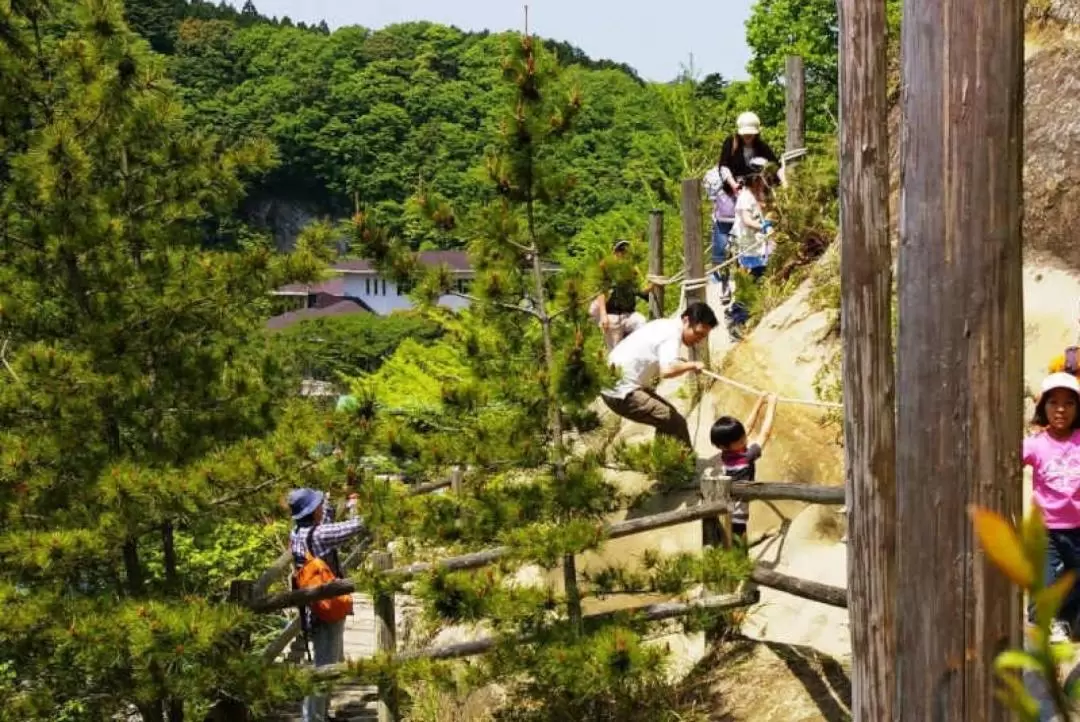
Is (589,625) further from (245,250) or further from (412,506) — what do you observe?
(245,250)

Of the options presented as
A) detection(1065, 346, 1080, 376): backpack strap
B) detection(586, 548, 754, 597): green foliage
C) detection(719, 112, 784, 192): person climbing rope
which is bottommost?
detection(586, 548, 754, 597): green foliage

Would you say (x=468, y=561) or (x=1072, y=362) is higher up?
(x=1072, y=362)

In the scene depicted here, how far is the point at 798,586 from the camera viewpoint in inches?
236

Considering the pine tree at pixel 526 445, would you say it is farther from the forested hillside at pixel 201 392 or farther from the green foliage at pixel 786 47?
the green foliage at pixel 786 47

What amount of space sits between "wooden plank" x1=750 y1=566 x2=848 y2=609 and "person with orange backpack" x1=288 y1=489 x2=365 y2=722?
80.3 inches

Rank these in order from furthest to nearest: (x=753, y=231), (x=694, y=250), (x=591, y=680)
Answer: (x=753, y=231) → (x=694, y=250) → (x=591, y=680)

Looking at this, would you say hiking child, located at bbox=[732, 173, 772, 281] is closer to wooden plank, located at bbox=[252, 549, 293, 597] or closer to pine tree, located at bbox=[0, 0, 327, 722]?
pine tree, located at bbox=[0, 0, 327, 722]

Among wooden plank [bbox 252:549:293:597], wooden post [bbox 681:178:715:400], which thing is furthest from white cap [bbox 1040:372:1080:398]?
wooden post [bbox 681:178:715:400]

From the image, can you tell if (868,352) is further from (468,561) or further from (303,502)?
(303,502)

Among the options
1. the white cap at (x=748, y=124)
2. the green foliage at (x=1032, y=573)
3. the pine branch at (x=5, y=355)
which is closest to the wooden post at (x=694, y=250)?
the white cap at (x=748, y=124)

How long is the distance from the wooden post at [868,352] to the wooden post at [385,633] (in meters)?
3.19

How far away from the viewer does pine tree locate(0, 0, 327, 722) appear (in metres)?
6.16

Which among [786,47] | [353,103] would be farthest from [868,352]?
[353,103]

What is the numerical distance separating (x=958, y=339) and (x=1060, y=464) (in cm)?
247
